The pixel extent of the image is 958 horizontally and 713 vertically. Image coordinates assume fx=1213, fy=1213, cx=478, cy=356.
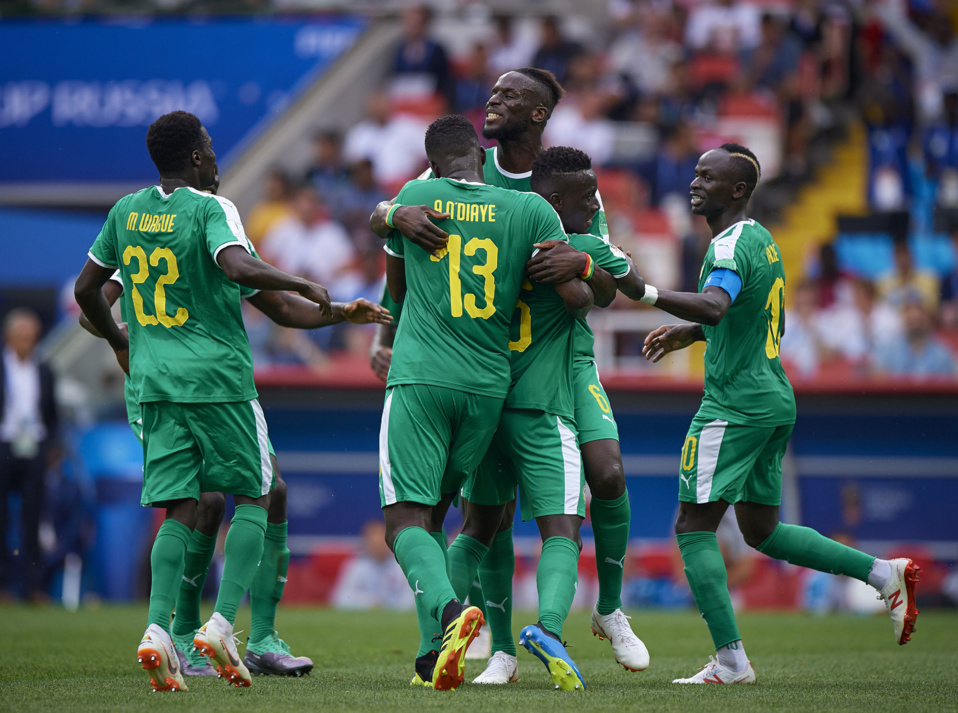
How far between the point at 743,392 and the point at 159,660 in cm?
287

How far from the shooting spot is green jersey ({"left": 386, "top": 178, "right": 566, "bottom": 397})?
500 centimetres

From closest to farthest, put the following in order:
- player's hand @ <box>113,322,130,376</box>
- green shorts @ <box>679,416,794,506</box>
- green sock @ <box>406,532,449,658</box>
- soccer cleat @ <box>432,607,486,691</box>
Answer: soccer cleat @ <box>432,607,486,691</box>, green sock @ <box>406,532,449,658</box>, green shorts @ <box>679,416,794,506</box>, player's hand @ <box>113,322,130,376</box>

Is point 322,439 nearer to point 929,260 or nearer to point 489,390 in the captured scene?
point 929,260

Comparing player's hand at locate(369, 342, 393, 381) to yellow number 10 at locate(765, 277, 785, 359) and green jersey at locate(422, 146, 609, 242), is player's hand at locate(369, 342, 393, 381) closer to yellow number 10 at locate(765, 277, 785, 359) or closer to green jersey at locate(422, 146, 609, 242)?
green jersey at locate(422, 146, 609, 242)

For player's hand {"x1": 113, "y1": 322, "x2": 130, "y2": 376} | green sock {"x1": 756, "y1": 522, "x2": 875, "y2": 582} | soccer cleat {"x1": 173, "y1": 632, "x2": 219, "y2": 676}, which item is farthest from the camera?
player's hand {"x1": 113, "y1": 322, "x2": 130, "y2": 376}

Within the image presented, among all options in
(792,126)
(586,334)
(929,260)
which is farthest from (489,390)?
(792,126)

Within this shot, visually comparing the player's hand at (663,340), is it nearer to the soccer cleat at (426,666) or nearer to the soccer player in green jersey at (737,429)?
the soccer player in green jersey at (737,429)

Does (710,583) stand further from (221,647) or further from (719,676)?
(221,647)

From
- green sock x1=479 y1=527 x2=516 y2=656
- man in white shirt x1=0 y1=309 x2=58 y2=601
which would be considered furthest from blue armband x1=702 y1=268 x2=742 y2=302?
man in white shirt x1=0 y1=309 x2=58 y2=601

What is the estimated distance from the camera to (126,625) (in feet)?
30.5

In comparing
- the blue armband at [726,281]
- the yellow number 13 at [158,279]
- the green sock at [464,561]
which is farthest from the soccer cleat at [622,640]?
the yellow number 13 at [158,279]

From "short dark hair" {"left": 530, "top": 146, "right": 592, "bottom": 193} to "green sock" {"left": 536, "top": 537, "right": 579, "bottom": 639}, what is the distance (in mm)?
1651

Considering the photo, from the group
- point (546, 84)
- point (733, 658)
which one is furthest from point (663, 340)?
point (733, 658)

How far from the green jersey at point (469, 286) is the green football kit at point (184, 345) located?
80cm
